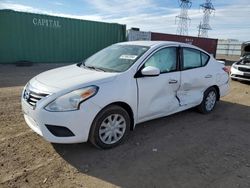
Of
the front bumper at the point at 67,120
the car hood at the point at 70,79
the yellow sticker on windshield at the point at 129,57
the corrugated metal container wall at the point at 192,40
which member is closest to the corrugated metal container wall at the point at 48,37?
the corrugated metal container wall at the point at 192,40

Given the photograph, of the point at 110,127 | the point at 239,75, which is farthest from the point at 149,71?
the point at 239,75

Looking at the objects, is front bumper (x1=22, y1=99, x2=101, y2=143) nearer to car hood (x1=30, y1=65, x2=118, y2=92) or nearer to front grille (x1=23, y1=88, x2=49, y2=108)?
front grille (x1=23, y1=88, x2=49, y2=108)

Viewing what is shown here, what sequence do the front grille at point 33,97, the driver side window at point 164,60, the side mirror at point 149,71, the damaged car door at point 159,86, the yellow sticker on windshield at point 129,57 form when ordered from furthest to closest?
the driver side window at point 164,60 < the yellow sticker on windshield at point 129,57 < the damaged car door at point 159,86 < the side mirror at point 149,71 < the front grille at point 33,97

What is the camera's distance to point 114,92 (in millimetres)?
3514

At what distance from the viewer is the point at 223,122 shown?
5148 millimetres

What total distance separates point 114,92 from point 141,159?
1005mm

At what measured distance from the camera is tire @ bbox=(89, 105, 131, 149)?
11.4ft

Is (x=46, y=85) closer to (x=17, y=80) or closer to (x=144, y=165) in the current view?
(x=144, y=165)

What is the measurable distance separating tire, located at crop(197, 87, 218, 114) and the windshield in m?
2.02

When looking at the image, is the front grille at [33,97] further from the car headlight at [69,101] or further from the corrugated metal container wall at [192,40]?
the corrugated metal container wall at [192,40]

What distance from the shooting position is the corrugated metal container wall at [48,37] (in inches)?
523

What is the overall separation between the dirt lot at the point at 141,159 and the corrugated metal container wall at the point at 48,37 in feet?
32.0

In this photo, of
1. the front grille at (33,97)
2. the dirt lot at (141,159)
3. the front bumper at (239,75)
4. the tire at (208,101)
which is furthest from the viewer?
the front bumper at (239,75)

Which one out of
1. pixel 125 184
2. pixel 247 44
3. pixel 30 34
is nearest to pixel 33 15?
pixel 30 34
